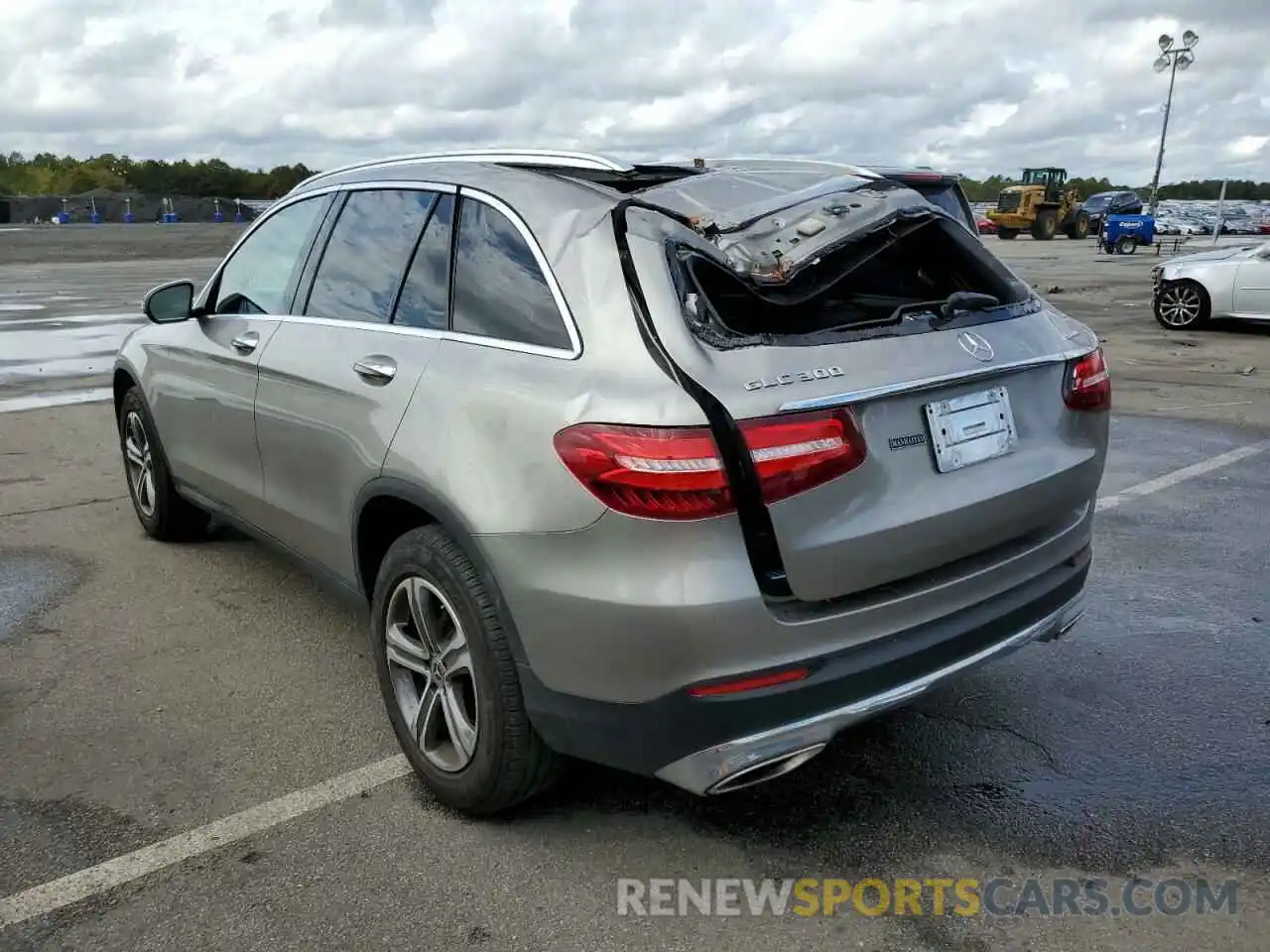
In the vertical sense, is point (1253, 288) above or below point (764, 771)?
above

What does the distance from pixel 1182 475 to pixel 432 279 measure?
527 centimetres

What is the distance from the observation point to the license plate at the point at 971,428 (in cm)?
278

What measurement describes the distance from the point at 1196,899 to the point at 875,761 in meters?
0.93

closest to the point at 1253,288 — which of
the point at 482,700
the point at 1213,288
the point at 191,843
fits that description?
the point at 1213,288

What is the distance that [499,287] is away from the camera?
10.0 ft

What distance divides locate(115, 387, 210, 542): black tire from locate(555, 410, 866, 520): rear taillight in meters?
3.19

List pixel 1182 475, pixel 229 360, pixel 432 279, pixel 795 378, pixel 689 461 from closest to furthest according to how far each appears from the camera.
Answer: pixel 689 461 → pixel 795 378 → pixel 432 279 → pixel 229 360 → pixel 1182 475

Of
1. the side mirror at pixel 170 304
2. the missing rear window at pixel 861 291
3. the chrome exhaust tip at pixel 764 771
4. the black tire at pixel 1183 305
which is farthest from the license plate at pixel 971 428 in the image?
the black tire at pixel 1183 305

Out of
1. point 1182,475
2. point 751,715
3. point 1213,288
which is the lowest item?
point 1182,475

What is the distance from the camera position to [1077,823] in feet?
9.95

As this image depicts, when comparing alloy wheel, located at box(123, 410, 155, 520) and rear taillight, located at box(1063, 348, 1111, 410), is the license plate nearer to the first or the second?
rear taillight, located at box(1063, 348, 1111, 410)

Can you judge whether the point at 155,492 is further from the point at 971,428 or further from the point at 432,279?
the point at 971,428

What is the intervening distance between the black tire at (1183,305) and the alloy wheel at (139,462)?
517 inches

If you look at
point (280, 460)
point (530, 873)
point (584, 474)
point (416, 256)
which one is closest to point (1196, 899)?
point (530, 873)
